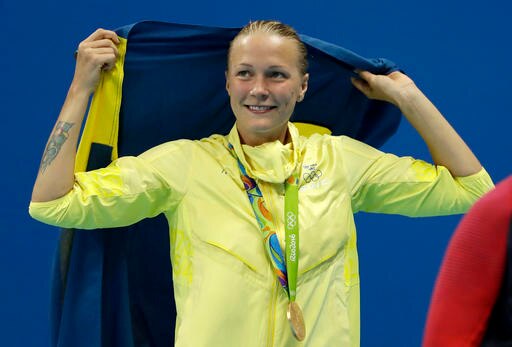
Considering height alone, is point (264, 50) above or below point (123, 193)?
above

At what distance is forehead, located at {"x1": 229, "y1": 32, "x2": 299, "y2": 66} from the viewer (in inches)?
64.0

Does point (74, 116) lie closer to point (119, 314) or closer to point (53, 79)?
point (119, 314)

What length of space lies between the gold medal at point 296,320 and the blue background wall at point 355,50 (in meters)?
1.43

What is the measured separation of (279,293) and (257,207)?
0.18m

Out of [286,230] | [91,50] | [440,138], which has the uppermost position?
[91,50]

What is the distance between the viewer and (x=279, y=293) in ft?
5.15

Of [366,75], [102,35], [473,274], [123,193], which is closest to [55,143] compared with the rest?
[123,193]

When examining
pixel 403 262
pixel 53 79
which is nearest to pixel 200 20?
pixel 53 79

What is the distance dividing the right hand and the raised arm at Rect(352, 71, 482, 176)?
2.01 ft

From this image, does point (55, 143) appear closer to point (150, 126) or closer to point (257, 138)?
point (150, 126)

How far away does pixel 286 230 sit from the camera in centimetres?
156

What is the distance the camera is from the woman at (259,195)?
156 centimetres

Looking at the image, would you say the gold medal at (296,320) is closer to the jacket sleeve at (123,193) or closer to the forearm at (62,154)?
the jacket sleeve at (123,193)

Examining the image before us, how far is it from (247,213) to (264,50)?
34cm
